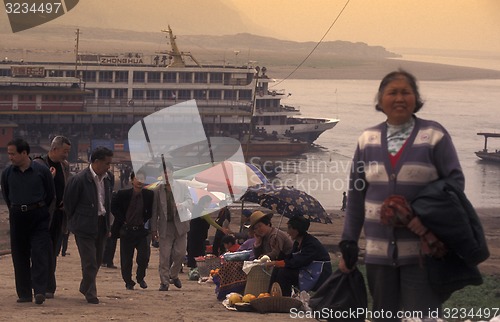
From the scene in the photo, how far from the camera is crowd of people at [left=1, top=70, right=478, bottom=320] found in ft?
14.0

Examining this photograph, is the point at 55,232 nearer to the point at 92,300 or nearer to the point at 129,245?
the point at 92,300

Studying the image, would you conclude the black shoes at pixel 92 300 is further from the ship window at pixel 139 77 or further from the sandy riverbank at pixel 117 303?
the ship window at pixel 139 77

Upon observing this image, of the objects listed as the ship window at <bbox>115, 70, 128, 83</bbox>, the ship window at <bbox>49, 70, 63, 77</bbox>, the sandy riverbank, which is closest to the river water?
the sandy riverbank

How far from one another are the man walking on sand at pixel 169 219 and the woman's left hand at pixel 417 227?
5.15 metres

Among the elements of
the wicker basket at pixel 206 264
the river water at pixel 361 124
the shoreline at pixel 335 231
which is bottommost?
the river water at pixel 361 124

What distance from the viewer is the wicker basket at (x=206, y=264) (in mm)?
10734

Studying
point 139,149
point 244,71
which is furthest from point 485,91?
point 139,149

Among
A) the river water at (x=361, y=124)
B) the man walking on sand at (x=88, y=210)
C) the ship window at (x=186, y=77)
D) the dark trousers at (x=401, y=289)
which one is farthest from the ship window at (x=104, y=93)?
the dark trousers at (x=401, y=289)

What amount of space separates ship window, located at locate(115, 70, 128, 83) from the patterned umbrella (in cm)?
4880

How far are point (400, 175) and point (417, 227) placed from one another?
22 centimetres

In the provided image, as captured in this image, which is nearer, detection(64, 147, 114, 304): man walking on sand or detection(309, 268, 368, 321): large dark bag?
detection(309, 268, 368, 321): large dark bag

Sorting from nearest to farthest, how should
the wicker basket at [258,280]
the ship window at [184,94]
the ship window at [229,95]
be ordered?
the wicker basket at [258,280], the ship window at [184,94], the ship window at [229,95]

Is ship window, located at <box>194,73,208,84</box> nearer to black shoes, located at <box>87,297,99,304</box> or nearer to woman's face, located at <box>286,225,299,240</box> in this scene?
black shoes, located at <box>87,297,99,304</box>

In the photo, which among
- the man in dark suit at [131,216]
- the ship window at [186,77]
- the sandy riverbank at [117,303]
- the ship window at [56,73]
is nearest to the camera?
the sandy riverbank at [117,303]
